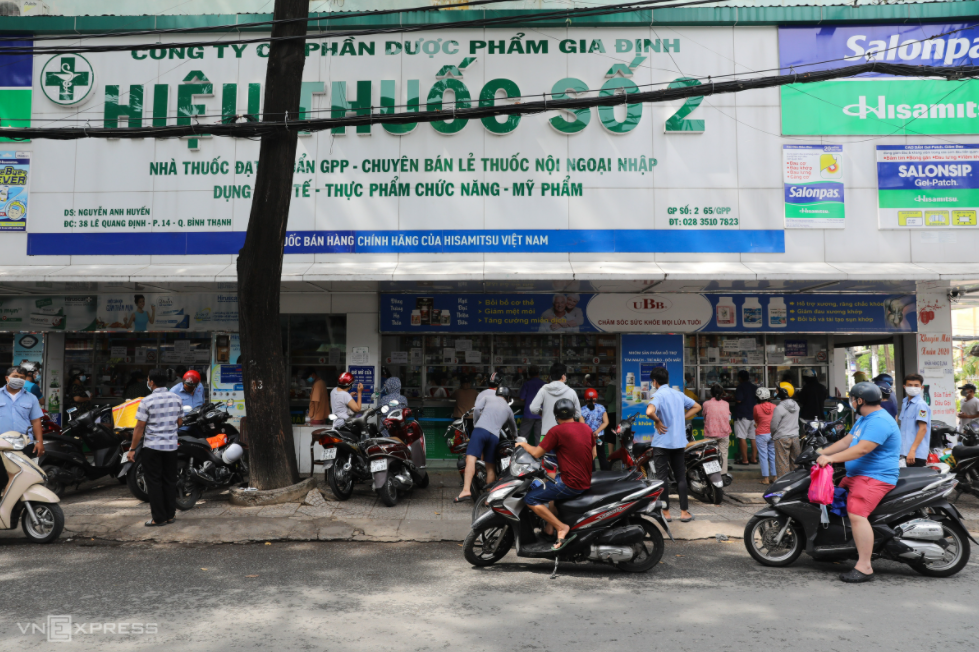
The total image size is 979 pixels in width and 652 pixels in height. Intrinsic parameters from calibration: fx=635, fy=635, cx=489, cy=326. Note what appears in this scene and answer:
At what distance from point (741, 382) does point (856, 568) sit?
18.6 ft

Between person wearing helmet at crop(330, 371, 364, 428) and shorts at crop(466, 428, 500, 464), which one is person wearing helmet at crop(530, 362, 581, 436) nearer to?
shorts at crop(466, 428, 500, 464)

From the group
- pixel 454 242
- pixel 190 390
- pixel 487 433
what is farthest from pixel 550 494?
pixel 190 390

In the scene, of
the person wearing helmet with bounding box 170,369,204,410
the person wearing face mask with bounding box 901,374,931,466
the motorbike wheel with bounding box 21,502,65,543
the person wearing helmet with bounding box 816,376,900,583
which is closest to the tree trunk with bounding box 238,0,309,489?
the person wearing helmet with bounding box 170,369,204,410

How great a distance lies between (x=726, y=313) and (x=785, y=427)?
2.19 metres

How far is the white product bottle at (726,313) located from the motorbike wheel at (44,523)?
31.8 ft

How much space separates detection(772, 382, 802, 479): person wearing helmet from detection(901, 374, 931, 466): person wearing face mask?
1.66 m

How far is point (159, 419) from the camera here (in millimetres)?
7133

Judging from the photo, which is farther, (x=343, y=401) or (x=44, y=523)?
(x=343, y=401)

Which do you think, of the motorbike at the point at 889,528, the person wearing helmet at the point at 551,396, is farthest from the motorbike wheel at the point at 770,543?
the person wearing helmet at the point at 551,396

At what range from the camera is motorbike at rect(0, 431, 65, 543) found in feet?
21.2

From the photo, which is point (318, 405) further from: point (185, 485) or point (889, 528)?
point (889, 528)

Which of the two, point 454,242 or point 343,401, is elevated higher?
point 454,242

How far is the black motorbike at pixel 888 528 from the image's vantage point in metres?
5.51

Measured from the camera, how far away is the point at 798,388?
→ 461 inches
